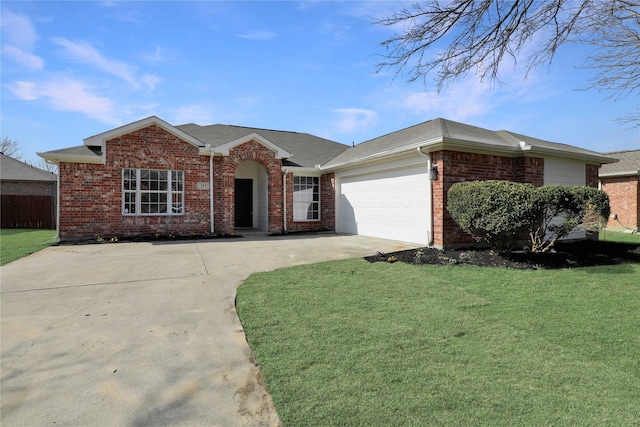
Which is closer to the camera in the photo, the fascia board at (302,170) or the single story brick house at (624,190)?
the fascia board at (302,170)

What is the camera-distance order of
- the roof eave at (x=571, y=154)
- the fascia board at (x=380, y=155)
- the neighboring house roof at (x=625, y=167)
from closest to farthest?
the fascia board at (x=380, y=155)
the roof eave at (x=571, y=154)
the neighboring house roof at (x=625, y=167)

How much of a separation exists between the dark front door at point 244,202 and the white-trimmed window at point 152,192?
379cm

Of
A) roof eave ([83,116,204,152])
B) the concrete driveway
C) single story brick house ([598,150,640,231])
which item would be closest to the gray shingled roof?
roof eave ([83,116,204,152])

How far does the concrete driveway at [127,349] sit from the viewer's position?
246cm

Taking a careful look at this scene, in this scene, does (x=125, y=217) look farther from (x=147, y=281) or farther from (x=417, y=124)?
(x=417, y=124)

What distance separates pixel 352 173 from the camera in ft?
44.2

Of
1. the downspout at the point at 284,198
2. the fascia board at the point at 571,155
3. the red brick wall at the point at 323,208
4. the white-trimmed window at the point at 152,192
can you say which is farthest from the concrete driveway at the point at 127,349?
the fascia board at the point at 571,155

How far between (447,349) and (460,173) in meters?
7.08

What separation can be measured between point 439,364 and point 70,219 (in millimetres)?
12848

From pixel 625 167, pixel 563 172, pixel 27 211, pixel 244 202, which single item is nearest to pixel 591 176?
pixel 563 172

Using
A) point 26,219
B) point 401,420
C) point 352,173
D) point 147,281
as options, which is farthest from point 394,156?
point 26,219

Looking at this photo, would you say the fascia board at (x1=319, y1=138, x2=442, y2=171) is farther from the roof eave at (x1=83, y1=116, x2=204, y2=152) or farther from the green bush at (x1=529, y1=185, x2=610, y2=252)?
the roof eave at (x1=83, y1=116, x2=204, y2=152)

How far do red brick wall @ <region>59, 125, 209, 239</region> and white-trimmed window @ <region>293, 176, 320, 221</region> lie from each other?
3.88 meters

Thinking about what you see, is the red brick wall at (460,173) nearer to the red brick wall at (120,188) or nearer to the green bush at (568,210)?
the green bush at (568,210)
